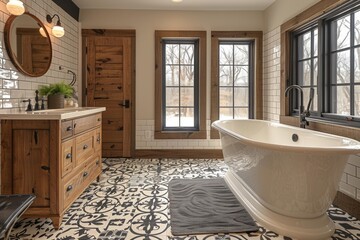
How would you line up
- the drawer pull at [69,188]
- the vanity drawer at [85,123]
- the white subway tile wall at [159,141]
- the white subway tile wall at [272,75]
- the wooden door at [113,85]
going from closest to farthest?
1. the drawer pull at [69,188]
2. the vanity drawer at [85,123]
3. the white subway tile wall at [272,75]
4. the wooden door at [113,85]
5. the white subway tile wall at [159,141]

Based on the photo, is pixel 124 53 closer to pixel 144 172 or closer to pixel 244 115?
pixel 144 172

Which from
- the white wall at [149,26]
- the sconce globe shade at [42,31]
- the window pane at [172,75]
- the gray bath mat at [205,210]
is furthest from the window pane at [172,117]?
the sconce globe shade at [42,31]

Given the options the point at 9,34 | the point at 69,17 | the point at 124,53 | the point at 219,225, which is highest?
the point at 69,17

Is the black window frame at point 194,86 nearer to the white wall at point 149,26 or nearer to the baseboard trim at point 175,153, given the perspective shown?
the white wall at point 149,26

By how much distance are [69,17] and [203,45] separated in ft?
6.99

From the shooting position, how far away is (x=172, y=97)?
15.0 feet

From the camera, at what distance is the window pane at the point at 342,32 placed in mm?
2646

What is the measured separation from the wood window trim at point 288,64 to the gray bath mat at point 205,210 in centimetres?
118

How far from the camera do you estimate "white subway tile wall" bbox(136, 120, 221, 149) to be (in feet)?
14.7

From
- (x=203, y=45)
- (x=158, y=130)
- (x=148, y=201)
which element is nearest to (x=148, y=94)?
(x=158, y=130)

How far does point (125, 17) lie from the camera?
439cm

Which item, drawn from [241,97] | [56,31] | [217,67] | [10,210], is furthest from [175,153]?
[10,210]

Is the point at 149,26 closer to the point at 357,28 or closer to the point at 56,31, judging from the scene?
the point at 56,31

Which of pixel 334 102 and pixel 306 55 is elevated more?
pixel 306 55
